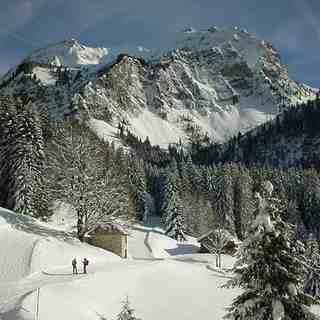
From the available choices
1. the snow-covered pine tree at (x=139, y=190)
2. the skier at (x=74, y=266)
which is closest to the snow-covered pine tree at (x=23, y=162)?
the skier at (x=74, y=266)

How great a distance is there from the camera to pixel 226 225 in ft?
350

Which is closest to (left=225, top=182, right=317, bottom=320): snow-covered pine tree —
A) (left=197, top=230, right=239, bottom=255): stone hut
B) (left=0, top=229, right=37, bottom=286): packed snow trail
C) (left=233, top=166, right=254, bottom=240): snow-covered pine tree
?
(left=0, top=229, right=37, bottom=286): packed snow trail

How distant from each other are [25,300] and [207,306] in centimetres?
1530

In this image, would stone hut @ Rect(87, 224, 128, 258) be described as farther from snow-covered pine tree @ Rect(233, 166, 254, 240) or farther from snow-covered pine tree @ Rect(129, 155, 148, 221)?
snow-covered pine tree @ Rect(233, 166, 254, 240)

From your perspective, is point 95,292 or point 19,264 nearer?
point 95,292

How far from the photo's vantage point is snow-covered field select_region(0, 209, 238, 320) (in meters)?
30.2

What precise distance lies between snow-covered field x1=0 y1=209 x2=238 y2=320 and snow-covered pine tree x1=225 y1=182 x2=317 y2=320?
46.0 feet

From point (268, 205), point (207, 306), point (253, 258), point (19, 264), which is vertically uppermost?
point (268, 205)

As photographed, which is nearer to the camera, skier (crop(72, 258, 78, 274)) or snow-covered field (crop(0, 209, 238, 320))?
snow-covered field (crop(0, 209, 238, 320))

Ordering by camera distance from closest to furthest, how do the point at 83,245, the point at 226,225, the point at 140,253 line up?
the point at 83,245
the point at 140,253
the point at 226,225

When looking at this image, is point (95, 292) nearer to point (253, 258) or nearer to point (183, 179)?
point (253, 258)

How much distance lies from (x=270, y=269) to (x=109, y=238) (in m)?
39.4

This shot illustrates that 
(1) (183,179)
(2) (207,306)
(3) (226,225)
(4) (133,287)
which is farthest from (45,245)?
(1) (183,179)

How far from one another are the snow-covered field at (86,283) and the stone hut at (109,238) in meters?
4.24
